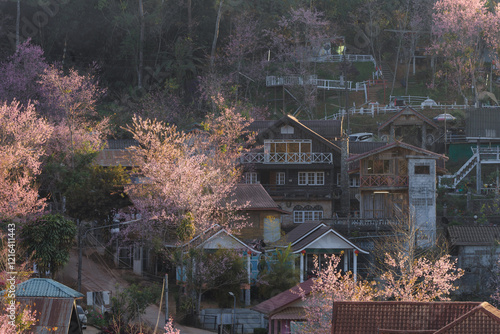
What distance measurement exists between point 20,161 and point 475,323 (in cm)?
3134

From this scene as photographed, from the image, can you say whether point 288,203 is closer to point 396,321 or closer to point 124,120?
point 124,120

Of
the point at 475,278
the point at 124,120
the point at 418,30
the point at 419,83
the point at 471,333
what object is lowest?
the point at 471,333

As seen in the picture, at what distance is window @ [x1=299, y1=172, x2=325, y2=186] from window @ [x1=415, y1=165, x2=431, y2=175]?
26.8ft

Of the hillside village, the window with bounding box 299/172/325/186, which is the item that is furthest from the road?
the window with bounding box 299/172/325/186

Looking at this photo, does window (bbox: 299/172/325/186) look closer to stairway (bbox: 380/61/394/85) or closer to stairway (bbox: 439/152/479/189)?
stairway (bbox: 439/152/479/189)

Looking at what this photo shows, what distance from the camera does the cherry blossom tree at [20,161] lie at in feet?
141

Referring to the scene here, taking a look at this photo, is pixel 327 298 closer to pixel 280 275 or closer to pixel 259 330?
pixel 259 330

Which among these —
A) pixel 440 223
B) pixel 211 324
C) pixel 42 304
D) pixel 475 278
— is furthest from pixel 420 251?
pixel 42 304

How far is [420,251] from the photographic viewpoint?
46.2m

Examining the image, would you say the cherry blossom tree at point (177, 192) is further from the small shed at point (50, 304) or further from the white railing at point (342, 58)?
the white railing at point (342, 58)

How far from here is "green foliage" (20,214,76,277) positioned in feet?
133

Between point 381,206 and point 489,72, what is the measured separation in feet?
114

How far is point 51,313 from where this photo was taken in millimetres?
33750

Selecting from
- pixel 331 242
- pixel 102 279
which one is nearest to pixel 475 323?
pixel 331 242
